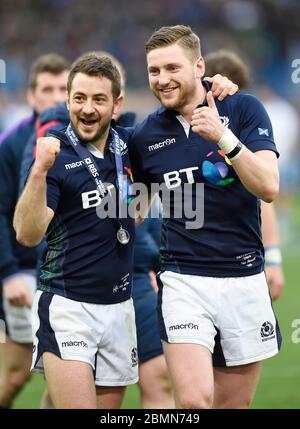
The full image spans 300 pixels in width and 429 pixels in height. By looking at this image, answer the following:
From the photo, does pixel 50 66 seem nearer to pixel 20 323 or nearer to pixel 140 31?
pixel 20 323

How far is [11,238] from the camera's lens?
731cm

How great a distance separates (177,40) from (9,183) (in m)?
2.40

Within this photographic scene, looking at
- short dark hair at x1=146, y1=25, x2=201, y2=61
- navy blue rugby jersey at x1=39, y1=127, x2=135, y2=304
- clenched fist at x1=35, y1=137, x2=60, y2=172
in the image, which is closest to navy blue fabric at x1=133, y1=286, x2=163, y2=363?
navy blue rugby jersey at x1=39, y1=127, x2=135, y2=304

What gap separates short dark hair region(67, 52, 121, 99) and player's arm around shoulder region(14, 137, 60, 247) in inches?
18.3

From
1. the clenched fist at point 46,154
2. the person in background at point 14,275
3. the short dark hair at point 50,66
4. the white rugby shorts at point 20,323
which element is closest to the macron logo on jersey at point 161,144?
the clenched fist at point 46,154

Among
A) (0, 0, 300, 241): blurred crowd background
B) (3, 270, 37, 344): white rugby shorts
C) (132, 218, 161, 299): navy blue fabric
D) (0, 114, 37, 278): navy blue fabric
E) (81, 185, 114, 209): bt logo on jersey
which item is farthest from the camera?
(0, 0, 300, 241): blurred crowd background

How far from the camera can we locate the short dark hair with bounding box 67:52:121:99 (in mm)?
4926

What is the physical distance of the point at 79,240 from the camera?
4.93 m

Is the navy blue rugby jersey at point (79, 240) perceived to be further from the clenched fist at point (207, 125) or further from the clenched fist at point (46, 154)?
the clenched fist at point (207, 125)

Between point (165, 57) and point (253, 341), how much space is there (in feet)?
5.20

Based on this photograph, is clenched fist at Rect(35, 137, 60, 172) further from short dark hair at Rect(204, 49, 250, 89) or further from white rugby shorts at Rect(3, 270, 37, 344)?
white rugby shorts at Rect(3, 270, 37, 344)

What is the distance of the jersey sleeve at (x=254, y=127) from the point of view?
5.07 metres

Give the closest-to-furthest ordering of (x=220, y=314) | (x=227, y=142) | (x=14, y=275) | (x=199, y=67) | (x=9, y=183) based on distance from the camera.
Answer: (x=227, y=142) → (x=220, y=314) → (x=199, y=67) → (x=14, y=275) → (x=9, y=183)

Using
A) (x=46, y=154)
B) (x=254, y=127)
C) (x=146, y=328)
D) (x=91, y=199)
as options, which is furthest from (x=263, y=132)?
(x=146, y=328)
